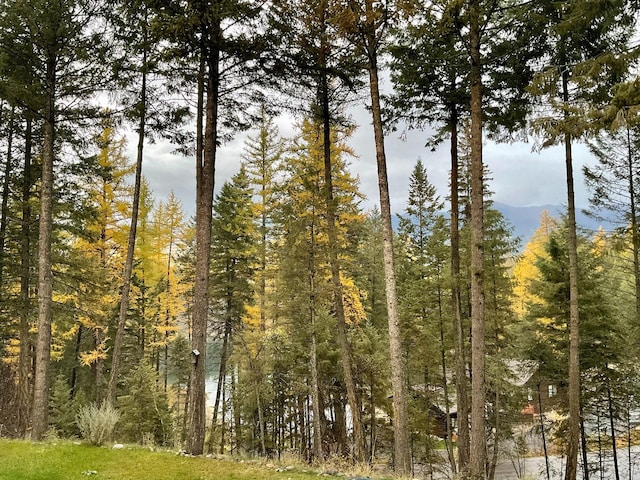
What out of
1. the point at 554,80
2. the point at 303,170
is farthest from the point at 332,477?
the point at 303,170

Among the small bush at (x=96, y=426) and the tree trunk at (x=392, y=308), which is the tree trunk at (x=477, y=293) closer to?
the tree trunk at (x=392, y=308)

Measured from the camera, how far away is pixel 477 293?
8133mm

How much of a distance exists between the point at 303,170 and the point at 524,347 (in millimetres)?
10575

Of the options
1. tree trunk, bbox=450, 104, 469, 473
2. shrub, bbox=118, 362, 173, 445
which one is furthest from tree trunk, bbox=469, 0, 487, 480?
shrub, bbox=118, 362, 173, 445

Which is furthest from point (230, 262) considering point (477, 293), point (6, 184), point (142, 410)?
point (477, 293)

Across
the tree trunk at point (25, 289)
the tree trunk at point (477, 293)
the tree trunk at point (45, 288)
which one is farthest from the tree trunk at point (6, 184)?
the tree trunk at point (477, 293)

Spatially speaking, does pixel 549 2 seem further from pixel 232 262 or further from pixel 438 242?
pixel 232 262

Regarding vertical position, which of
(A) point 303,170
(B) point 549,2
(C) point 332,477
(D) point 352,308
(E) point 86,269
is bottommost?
(C) point 332,477

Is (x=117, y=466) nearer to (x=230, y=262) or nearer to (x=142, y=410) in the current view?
(x=142, y=410)

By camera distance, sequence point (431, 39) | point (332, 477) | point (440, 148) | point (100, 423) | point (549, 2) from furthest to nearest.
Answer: point (440, 148)
point (431, 39)
point (549, 2)
point (100, 423)
point (332, 477)

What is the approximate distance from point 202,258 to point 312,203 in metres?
5.39

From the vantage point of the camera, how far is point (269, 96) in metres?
10.4

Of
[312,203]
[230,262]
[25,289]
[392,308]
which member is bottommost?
[392,308]

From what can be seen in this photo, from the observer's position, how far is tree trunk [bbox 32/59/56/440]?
938 centimetres
